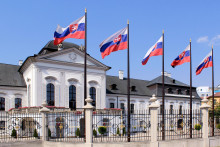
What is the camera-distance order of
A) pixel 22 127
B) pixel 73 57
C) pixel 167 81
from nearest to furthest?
pixel 22 127 → pixel 73 57 → pixel 167 81

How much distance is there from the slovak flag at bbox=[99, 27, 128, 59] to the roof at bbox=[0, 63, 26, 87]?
63.7ft

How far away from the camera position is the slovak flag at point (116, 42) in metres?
15.3

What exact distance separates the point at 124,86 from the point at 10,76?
60.4ft

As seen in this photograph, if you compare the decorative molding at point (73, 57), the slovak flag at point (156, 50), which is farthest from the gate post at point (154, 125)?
the decorative molding at point (73, 57)

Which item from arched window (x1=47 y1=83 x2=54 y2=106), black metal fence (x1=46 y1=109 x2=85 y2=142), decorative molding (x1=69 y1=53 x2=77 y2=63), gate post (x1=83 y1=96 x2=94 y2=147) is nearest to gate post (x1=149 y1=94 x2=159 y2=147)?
gate post (x1=83 y1=96 x2=94 y2=147)

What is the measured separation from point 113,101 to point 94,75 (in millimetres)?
7190

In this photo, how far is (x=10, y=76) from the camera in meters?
32.1

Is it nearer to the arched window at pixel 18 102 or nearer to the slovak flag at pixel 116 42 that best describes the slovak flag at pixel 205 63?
the slovak flag at pixel 116 42

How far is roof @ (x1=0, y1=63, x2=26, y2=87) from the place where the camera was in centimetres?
3075

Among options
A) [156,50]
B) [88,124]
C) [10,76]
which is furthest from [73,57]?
[88,124]

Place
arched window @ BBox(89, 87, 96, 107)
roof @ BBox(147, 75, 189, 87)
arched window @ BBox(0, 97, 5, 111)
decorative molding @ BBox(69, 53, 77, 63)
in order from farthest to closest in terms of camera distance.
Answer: roof @ BBox(147, 75, 189, 87) < arched window @ BBox(89, 87, 96, 107) < decorative molding @ BBox(69, 53, 77, 63) < arched window @ BBox(0, 97, 5, 111)

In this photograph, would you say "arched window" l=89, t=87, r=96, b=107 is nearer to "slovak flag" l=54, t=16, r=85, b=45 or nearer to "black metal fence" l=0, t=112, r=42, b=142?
"black metal fence" l=0, t=112, r=42, b=142

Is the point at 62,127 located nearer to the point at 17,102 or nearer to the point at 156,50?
the point at 156,50

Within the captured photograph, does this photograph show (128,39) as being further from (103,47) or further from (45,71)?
(45,71)
